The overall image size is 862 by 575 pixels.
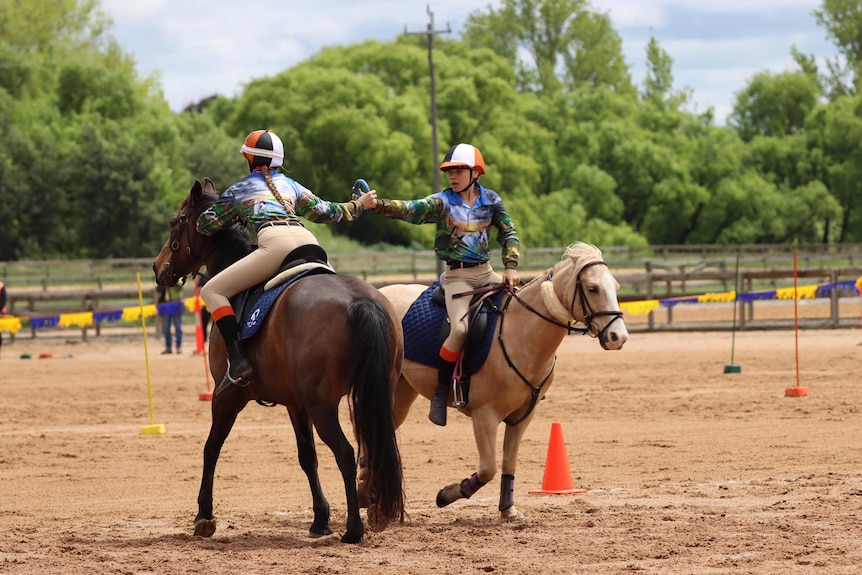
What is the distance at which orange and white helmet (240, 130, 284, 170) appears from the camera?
773 centimetres

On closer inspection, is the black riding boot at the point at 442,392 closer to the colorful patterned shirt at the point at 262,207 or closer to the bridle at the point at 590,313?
the bridle at the point at 590,313

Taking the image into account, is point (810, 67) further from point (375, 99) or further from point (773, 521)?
point (773, 521)

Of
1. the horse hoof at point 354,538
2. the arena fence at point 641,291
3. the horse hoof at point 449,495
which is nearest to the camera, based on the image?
the horse hoof at point 354,538

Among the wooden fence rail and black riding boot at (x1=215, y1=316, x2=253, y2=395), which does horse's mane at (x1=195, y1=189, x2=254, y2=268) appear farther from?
the wooden fence rail

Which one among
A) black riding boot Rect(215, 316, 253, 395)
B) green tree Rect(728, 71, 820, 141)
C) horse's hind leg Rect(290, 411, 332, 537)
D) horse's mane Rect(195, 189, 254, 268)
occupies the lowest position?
horse's hind leg Rect(290, 411, 332, 537)

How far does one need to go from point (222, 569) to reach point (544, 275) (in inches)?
123

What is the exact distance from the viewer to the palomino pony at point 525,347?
7.68m

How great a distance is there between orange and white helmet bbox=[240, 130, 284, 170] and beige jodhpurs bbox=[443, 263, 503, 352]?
1.46 metres

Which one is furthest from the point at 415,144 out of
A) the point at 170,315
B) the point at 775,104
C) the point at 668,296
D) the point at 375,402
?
the point at 375,402

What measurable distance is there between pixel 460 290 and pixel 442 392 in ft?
2.35

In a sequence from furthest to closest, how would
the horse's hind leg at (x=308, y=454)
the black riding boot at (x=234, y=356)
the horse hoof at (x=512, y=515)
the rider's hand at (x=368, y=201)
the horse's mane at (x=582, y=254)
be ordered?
the rider's hand at (x=368, y=201)
the horse's mane at (x=582, y=254)
the horse hoof at (x=512, y=515)
the horse's hind leg at (x=308, y=454)
the black riding boot at (x=234, y=356)

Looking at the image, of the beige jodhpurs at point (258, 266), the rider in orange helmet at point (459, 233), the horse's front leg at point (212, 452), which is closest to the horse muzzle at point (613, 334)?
the rider in orange helmet at point (459, 233)

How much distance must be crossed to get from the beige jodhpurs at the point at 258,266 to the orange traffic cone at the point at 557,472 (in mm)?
2510

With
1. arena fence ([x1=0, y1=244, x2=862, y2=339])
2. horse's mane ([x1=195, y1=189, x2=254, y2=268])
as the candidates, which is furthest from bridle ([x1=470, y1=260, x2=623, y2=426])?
arena fence ([x1=0, y1=244, x2=862, y2=339])
